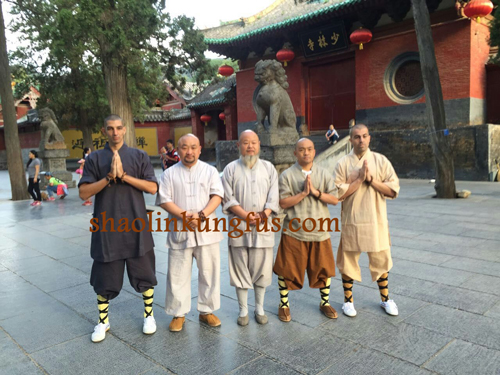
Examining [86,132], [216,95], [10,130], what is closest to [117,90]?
[10,130]

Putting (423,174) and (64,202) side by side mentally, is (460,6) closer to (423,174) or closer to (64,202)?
(423,174)

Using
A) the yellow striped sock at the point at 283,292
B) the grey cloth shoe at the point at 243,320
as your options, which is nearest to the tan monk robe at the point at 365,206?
the yellow striped sock at the point at 283,292

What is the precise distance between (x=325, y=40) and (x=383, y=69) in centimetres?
251

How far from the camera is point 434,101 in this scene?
335 inches

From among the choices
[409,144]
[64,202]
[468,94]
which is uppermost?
[468,94]

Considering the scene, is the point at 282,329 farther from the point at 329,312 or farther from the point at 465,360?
the point at 465,360

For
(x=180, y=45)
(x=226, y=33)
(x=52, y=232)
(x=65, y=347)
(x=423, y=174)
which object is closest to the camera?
(x=65, y=347)

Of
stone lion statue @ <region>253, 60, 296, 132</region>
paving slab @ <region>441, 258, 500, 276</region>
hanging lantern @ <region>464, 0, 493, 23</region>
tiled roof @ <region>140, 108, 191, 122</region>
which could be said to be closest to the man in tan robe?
paving slab @ <region>441, 258, 500, 276</region>

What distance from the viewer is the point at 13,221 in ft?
25.5

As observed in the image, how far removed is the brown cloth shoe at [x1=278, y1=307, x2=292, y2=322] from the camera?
2.99 metres

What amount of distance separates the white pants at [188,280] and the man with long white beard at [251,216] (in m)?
0.15

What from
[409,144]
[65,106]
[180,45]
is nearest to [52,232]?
[180,45]

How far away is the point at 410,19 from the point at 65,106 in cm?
1700

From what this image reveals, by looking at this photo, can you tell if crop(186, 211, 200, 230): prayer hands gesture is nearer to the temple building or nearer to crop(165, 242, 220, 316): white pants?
crop(165, 242, 220, 316): white pants
